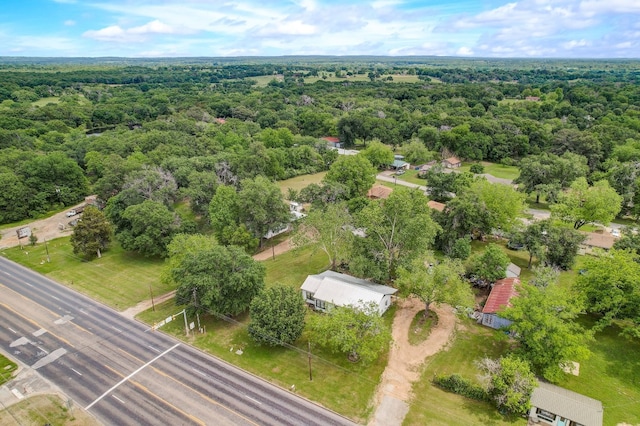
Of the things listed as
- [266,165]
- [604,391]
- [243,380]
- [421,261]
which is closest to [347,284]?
[421,261]

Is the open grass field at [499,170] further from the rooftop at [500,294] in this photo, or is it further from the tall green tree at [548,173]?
the rooftop at [500,294]

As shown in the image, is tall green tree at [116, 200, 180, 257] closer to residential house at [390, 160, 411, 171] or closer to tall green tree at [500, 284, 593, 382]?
tall green tree at [500, 284, 593, 382]

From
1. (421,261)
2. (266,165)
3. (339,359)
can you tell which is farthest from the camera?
(266,165)

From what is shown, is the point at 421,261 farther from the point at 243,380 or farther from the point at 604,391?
the point at 243,380

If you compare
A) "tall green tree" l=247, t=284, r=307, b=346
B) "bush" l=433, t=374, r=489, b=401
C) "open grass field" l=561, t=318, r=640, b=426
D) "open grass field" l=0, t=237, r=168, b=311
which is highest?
"tall green tree" l=247, t=284, r=307, b=346

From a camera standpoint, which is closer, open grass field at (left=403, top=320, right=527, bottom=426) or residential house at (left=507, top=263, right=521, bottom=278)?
open grass field at (left=403, top=320, right=527, bottom=426)

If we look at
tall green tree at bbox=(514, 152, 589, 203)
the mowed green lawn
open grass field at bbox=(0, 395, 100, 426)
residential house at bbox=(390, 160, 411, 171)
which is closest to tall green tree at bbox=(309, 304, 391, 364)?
the mowed green lawn

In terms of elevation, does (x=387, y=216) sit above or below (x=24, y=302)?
above
